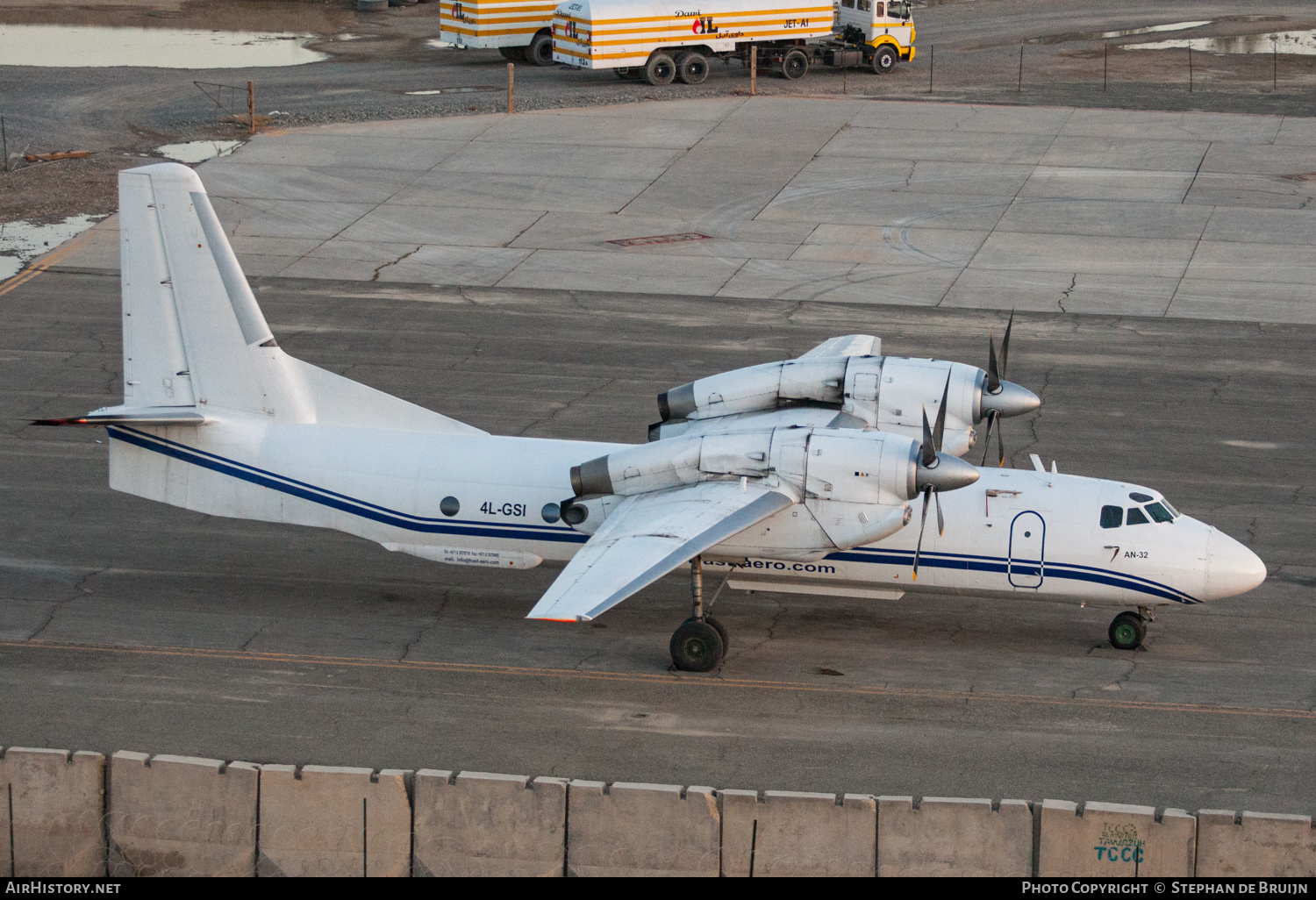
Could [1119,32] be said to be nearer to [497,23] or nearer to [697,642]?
[497,23]

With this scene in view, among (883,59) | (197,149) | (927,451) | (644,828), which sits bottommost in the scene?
(644,828)

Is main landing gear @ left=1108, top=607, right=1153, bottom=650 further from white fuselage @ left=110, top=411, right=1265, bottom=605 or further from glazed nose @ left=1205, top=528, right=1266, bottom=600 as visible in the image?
glazed nose @ left=1205, top=528, right=1266, bottom=600

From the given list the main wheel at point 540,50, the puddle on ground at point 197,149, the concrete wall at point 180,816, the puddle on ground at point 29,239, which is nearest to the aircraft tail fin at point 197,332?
the concrete wall at point 180,816

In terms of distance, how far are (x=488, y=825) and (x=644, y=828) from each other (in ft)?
5.40

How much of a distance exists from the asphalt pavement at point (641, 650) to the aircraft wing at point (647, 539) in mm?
2194

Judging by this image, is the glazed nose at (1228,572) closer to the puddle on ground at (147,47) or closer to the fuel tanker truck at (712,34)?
the fuel tanker truck at (712,34)

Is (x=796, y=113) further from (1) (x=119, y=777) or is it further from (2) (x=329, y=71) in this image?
(1) (x=119, y=777)

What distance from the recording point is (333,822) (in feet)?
55.2

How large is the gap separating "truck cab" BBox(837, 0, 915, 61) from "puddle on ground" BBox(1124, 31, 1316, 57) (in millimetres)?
13088

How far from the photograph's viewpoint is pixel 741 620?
25.2 metres

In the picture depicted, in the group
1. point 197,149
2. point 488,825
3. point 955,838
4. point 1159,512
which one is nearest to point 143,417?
point 488,825

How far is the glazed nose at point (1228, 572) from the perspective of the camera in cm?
2322

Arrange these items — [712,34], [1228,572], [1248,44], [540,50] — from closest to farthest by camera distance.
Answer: [1228,572] → [712,34] → [540,50] → [1248,44]
